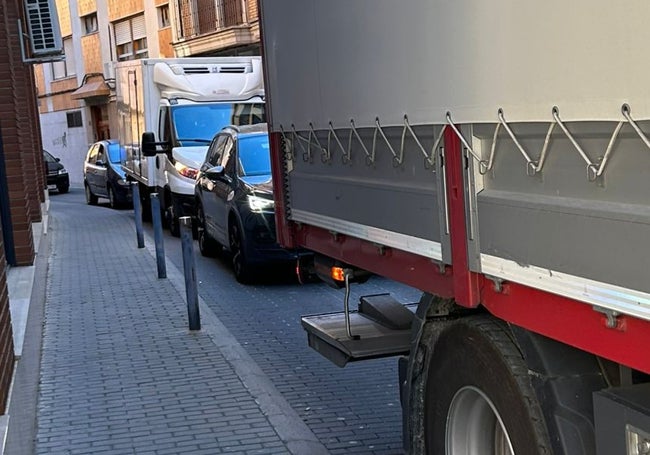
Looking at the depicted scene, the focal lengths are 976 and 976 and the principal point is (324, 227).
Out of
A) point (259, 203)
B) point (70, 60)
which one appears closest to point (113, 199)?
point (259, 203)

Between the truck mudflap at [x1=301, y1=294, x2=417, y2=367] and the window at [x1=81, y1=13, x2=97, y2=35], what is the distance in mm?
38764

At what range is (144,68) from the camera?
58.4 ft

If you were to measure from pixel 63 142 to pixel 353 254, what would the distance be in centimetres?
4197

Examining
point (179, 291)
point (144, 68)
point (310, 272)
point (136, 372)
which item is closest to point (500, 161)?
point (310, 272)

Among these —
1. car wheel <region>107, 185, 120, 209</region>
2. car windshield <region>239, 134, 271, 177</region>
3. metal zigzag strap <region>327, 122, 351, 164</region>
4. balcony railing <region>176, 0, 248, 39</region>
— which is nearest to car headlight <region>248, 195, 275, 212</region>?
car windshield <region>239, 134, 271, 177</region>

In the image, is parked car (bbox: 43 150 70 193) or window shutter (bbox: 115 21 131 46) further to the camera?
window shutter (bbox: 115 21 131 46)

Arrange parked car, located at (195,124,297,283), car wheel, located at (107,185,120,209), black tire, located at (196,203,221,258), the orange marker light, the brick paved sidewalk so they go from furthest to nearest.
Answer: car wheel, located at (107,185,120,209)
black tire, located at (196,203,221,258)
parked car, located at (195,124,297,283)
the brick paved sidewalk
the orange marker light

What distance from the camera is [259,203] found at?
1107 cm

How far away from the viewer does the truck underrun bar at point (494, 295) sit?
2.39 meters

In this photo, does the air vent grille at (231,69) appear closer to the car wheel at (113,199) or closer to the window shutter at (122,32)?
the car wheel at (113,199)

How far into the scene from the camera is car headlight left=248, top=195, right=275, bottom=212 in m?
11.0

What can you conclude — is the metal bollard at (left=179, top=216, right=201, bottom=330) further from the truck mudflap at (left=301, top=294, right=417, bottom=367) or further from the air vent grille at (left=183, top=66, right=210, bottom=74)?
the air vent grille at (left=183, top=66, right=210, bottom=74)

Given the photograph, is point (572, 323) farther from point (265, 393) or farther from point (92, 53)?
point (92, 53)

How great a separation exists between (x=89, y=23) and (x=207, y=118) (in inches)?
1095
